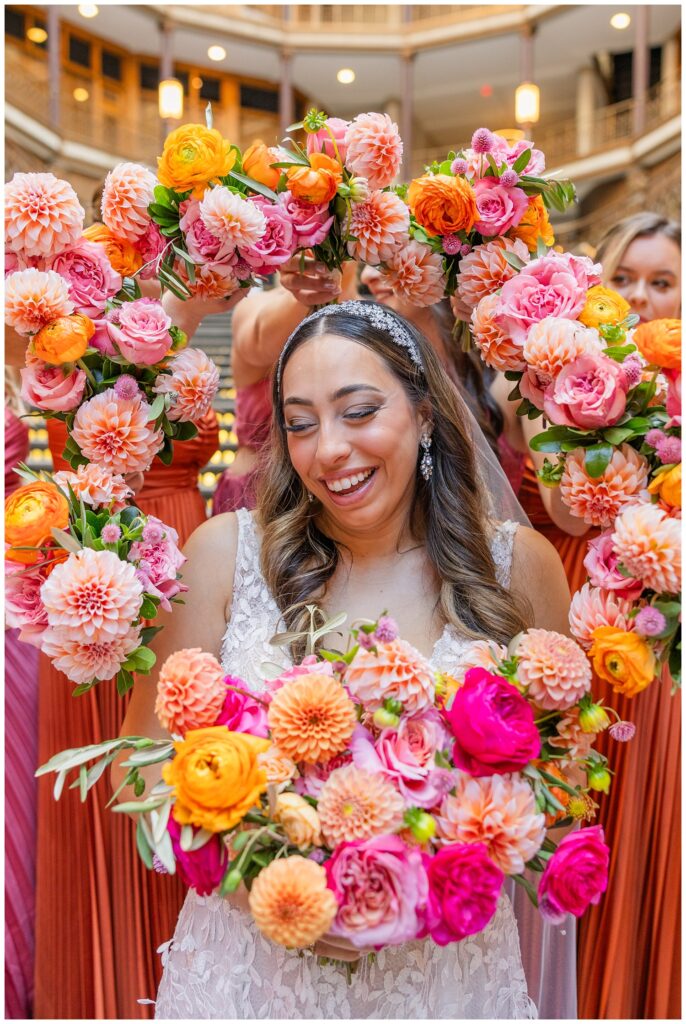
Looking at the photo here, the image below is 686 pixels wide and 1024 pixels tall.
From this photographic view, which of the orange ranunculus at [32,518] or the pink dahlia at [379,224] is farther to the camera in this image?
the pink dahlia at [379,224]

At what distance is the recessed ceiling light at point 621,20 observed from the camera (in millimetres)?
13344

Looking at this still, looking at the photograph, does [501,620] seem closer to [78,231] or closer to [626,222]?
[78,231]

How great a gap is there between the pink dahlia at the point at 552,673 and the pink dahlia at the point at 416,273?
80cm

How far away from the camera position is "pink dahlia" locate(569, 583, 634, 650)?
4.59 feet

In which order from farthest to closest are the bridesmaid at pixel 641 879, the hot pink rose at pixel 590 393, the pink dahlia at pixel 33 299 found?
the bridesmaid at pixel 641 879
the pink dahlia at pixel 33 299
the hot pink rose at pixel 590 393

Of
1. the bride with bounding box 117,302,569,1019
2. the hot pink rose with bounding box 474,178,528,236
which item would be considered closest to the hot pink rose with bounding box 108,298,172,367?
the bride with bounding box 117,302,569,1019

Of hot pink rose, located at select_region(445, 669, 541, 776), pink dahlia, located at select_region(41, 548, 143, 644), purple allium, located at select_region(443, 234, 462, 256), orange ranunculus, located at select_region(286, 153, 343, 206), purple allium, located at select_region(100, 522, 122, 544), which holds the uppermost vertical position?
orange ranunculus, located at select_region(286, 153, 343, 206)

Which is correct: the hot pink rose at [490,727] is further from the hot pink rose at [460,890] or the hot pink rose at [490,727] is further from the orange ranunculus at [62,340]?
the orange ranunculus at [62,340]

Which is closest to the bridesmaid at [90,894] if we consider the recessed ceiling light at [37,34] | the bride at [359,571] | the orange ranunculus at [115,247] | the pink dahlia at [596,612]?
the bride at [359,571]

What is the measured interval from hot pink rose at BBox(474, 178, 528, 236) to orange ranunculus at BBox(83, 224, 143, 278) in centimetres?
66

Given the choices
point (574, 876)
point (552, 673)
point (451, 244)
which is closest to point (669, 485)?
point (552, 673)

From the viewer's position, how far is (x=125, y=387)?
5.33 ft

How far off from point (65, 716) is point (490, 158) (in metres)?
1.70

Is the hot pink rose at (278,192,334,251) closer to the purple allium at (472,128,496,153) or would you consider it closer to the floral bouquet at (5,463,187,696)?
the purple allium at (472,128,496,153)
